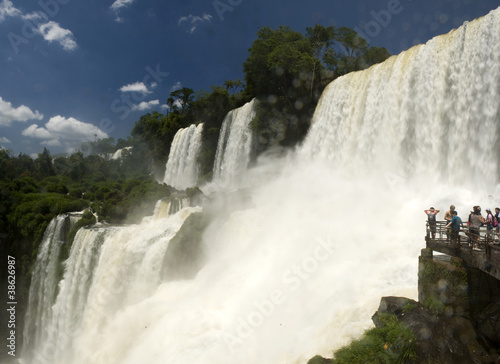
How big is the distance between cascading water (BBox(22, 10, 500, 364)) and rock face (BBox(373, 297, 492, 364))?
98 cm

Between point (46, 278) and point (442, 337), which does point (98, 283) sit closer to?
point (46, 278)

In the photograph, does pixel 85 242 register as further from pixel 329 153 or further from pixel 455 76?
pixel 455 76

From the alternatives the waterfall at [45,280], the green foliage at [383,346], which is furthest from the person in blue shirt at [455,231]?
the waterfall at [45,280]

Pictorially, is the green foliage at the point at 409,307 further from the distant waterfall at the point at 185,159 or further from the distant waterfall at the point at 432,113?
the distant waterfall at the point at 185,159

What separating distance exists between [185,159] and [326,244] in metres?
24.0

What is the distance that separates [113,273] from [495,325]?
1218 cm

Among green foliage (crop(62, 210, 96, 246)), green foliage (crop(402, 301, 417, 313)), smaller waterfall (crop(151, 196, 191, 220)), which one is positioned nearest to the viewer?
green foliage (crop(402, 301, 417, 313))

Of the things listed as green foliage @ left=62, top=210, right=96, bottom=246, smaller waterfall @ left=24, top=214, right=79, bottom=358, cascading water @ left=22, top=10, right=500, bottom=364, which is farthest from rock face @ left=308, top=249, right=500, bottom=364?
smaller waterfall @ left=24, top=214, right=79, bottom=358

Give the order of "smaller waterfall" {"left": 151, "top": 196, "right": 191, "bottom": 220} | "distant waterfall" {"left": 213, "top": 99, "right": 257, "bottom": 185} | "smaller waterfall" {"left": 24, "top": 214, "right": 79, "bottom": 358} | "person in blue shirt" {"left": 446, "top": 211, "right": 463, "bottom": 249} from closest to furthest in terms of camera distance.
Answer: "person in blue shirt" {"left": 446, "top": 211, "right": 463, "bottom": 249} → "smaller waterfall" {"left": 151, "top": 196, "right": 191, "bottom": 220} → "smaller waterfall" {"left": 24, "top": 214, "right": 79, "bottom": 358} → "distant waterfall" {"left": 213, "top": 99, "right": 257, "bottom": 185}

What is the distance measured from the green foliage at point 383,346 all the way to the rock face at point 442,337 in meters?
0.13

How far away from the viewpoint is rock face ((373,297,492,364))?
5426 millimetres

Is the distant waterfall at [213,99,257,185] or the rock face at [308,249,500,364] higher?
the distant waterfall at [213,99,257,185]

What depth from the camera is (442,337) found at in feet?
18.5

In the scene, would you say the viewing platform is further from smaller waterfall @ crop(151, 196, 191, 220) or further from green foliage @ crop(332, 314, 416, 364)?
smaller waterfall @ crop(151, 196, 191, 220)
